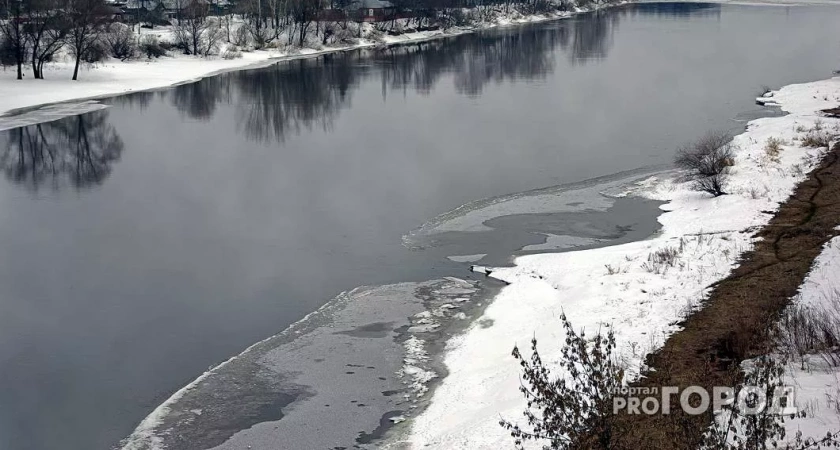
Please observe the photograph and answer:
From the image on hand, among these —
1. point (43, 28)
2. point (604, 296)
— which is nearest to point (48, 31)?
point (43, 28)

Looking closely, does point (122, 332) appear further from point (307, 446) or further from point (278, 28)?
point (278, 28)

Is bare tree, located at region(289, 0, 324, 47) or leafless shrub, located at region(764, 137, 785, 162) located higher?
bare tree, located at region(289, 0, 324, 47)

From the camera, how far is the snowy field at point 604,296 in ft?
29.8

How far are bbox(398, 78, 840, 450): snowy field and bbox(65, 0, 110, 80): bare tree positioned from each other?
1141 inches

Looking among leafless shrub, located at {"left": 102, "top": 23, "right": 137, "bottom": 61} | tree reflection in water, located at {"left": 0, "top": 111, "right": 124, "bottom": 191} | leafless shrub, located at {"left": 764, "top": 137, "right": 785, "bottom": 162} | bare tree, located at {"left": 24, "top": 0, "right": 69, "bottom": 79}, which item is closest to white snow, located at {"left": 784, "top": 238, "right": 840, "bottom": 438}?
leafless shrub, located at {"left": 764, "top": 137, "right": 785, "bottom": 162}

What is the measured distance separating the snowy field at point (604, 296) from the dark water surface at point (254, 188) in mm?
1635

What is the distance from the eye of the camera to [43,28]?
38500mm

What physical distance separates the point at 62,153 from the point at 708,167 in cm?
1662

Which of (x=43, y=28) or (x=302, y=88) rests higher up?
(x=43, y=28)

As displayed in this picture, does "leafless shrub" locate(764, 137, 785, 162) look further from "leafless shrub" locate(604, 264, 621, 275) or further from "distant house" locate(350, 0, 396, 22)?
"distant house" locate(350, 0, 396, 22)

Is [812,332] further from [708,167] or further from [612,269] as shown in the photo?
[708,167]

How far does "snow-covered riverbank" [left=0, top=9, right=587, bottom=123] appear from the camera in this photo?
34.3m

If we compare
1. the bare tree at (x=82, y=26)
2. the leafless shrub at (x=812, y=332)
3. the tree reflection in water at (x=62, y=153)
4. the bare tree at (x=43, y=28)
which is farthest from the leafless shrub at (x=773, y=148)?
the bare tree at (x=43, y=28)

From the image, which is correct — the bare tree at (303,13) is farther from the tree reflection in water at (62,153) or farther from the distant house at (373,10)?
the tree reflection in water at (62,153)
